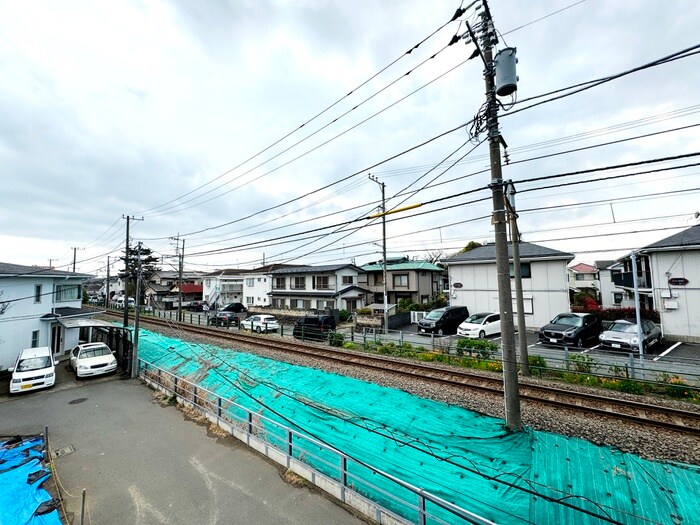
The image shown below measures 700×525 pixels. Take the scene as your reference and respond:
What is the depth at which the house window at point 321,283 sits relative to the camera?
117 feet

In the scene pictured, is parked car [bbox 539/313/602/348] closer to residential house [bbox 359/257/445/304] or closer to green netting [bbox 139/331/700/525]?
green netting [bbox 139/331/700/525]

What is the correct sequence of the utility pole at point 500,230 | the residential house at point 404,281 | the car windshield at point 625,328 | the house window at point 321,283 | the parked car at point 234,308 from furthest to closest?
the parked car at point 234,308, the house window at point 321,283, the residential house at point 404,281, the car windshield at point 625,328, the utility pole at point 500,230

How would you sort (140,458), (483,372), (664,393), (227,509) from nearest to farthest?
(227,509) < (140,458) < (664,393) < (483,372)

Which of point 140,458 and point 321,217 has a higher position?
point 321,217

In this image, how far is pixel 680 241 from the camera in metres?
18.4

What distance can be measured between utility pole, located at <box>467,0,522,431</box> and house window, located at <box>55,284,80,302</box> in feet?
79.0

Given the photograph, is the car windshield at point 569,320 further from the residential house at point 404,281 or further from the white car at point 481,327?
the residential house at point 404,281

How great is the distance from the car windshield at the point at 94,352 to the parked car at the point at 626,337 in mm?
25541

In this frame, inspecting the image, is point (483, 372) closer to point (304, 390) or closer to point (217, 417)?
point (304, 390)

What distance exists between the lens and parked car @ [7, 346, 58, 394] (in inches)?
465

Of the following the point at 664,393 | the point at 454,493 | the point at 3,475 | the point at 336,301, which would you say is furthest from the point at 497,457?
the point at 336,301

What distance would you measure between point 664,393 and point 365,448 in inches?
420

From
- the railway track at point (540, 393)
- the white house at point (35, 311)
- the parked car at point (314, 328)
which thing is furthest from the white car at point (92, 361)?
the parked car at point (314, 328)

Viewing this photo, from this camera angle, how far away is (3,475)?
6.08m
